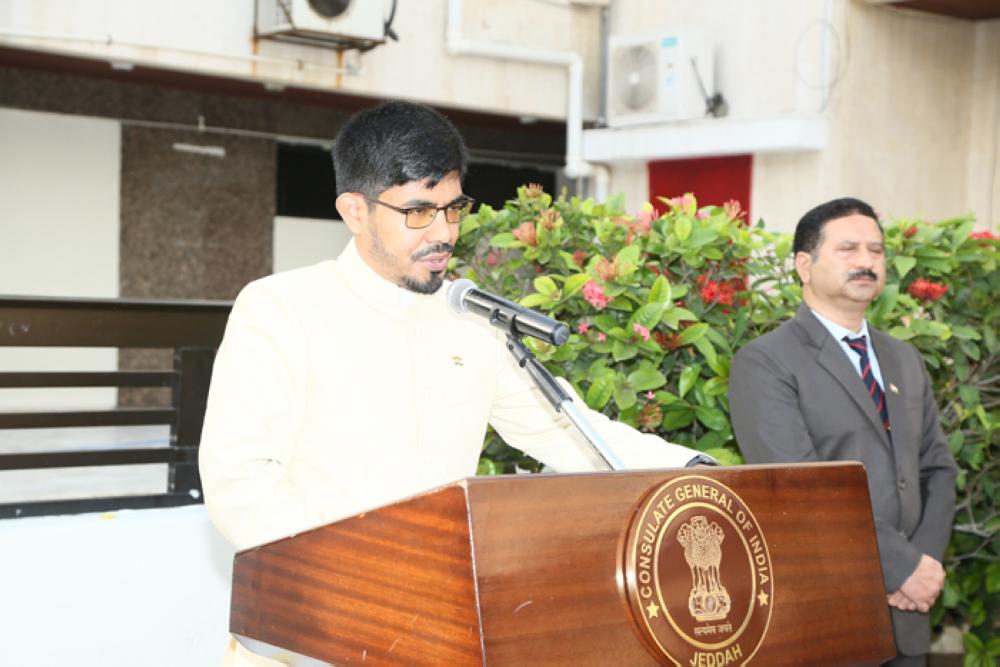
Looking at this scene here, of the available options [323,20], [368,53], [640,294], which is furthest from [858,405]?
[368,53]

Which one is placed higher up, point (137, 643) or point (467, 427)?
point (467, 427)

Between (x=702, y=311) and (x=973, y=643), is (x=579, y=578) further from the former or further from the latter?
(x=973, y=643)

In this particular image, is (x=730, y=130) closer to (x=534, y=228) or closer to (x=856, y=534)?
(x=534, y=228)

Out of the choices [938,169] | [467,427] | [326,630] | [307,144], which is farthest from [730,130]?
[326,630]

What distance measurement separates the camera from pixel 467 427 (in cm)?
205

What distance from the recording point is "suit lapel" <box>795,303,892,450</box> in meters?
→ 3.01

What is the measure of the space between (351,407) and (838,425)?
1.47 meters

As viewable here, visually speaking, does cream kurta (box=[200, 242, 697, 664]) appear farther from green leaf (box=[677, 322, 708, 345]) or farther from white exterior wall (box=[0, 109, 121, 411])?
white exterior wall (box=[0, 109, 121, 411])

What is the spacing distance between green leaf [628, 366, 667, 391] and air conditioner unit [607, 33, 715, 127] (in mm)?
6388

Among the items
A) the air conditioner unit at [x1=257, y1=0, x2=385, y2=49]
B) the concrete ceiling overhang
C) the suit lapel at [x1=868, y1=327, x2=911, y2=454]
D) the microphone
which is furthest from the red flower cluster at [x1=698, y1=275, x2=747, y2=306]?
the concrete ceiling overhang

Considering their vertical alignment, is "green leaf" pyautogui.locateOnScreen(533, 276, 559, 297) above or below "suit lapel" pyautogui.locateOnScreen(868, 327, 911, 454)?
above

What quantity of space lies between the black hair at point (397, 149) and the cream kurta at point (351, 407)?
17cm

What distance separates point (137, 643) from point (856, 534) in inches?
89.4

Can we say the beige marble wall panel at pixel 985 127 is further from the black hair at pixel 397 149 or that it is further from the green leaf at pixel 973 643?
the black hair at pixel 397 149
